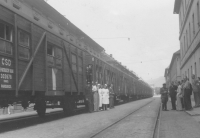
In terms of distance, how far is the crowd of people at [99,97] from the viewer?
606 inches

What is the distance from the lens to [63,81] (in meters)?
11.7

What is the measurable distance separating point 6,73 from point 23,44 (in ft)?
4.44

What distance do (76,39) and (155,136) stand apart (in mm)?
31142

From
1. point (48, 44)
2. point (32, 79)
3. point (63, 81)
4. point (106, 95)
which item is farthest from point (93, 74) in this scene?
point (32, 79)

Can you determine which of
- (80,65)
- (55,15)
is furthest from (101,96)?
(55,15)

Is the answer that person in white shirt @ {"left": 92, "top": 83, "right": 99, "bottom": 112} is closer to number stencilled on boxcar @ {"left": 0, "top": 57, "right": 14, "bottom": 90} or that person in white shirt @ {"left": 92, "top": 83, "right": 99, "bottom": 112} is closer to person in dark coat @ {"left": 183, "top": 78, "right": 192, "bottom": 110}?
person in dark coat @ {"left": 183, "top": 78, "right": 192, "bottom": 110}

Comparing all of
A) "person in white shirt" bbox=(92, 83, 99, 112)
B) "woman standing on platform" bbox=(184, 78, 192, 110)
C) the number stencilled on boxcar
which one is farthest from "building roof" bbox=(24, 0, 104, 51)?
the number stencilled on boxcar

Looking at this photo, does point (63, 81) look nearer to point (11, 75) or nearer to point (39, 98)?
point (39, 98)

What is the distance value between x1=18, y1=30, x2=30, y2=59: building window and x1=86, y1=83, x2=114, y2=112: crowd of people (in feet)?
21.8

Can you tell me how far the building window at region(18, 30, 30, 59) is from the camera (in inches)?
343

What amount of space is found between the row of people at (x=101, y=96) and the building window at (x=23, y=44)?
6757 millimetres

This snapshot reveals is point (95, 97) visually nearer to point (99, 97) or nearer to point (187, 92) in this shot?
point (99, 97)

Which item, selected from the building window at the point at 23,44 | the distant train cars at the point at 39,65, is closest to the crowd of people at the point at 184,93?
the distant train cars at the point at 39,65

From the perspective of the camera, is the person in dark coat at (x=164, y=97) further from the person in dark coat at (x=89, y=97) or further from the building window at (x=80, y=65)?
the building window at (x=80, y=65)
